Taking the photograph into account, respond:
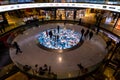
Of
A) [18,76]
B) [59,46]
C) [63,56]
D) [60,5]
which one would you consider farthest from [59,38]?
[18,76]

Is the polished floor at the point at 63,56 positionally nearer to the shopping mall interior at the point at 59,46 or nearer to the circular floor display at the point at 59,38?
the shopping mall interior at the point at 59,46

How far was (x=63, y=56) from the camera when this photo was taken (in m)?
16.4

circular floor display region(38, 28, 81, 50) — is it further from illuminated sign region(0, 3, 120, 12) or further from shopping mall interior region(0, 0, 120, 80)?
illuminated sign region(0, 3, 120, 12)

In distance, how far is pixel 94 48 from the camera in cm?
1803

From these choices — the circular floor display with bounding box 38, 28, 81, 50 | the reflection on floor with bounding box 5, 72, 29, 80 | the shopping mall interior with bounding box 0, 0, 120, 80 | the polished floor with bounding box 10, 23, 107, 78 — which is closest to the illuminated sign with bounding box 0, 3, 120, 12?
the shopping mall interior with bounding box 0, 0, 120, 80

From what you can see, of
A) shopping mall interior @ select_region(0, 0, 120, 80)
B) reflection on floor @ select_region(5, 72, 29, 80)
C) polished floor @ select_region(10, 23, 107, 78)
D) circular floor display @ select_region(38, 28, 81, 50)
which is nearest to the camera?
shopping mall interior @ select_region(0, 0, 120, 80)

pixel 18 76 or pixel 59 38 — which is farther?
pixel 59 38

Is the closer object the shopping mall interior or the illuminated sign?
the shopping mall interior

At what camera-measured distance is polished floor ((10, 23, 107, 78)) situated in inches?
565

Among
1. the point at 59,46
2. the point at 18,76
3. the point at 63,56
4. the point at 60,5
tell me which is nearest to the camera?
the point at 18,76

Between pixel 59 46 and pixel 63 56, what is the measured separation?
8.30 ft

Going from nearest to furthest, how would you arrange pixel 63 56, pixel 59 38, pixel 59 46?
pixel 63 56
pixel 59 46
pixel 59 38

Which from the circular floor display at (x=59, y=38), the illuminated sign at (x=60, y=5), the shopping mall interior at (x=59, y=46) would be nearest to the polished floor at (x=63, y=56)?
the shopping mall interior at (x=59, y=46)

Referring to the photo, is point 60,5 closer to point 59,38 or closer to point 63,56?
point 59,38
